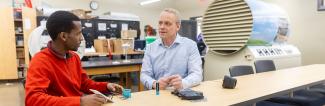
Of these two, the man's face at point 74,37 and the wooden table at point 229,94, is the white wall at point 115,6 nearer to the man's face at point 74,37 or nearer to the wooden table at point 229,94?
the man's face at point 74,37

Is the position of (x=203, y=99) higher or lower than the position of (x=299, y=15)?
lower

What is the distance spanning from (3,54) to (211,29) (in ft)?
18.1

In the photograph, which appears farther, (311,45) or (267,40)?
(311,45)

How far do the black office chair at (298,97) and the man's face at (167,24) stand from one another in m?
1.16

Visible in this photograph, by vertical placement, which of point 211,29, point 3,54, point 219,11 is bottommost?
point 3,54

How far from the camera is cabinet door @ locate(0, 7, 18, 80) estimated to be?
654 cm

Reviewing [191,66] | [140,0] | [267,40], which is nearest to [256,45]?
[267,40]

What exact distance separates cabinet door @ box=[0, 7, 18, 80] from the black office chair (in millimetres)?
6055

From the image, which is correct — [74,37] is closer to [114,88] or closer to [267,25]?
[114,88]

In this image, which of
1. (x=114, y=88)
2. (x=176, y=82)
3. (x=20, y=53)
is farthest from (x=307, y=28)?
(x=20, y=53)

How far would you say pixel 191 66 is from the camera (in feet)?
7.07

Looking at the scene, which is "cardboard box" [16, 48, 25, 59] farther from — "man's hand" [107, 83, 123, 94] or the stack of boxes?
"man's hand" [107, 83, 123, 94]

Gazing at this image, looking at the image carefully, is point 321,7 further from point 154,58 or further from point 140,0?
point 140,0

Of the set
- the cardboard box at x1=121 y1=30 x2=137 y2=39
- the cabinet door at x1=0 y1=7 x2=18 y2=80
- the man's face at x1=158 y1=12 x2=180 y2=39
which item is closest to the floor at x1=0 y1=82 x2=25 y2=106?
the cabinet door at x1=0 y1=7 x2=18 y2=80
